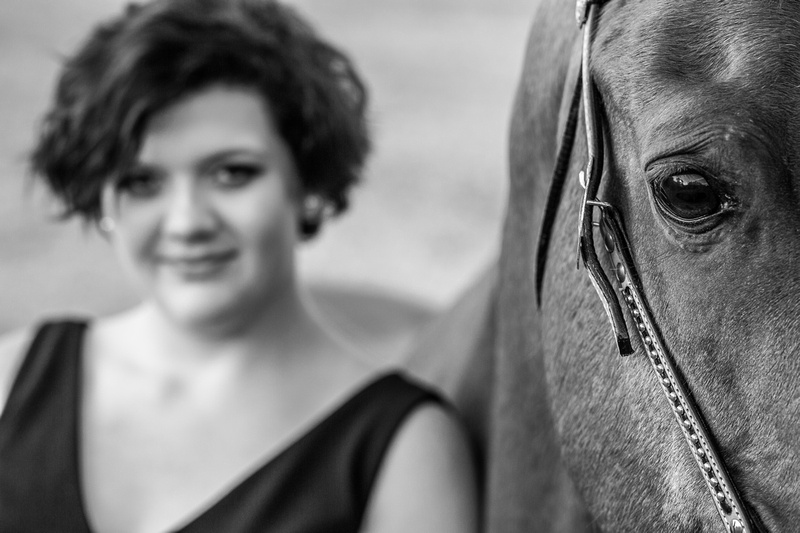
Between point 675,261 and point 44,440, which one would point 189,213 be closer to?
point 44,440

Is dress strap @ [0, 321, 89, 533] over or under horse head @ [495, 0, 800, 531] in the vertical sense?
under

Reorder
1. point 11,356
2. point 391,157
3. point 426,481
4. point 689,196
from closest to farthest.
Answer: point 689,196, point 426,481, point 11,356, point 391,157

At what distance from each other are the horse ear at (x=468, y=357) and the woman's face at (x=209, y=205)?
14.8 inches

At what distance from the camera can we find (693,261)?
826 mm

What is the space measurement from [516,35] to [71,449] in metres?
5.86

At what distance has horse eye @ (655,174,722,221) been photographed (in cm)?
81

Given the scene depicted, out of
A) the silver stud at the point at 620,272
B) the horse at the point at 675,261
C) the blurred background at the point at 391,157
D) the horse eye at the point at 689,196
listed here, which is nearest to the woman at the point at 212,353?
the horse at the point at 675,261

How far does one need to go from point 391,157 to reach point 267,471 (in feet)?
14.6

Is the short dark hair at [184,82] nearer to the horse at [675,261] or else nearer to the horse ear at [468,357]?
the horse ear at [468,357]

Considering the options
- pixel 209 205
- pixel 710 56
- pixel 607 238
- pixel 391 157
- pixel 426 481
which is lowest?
pixel 391 157

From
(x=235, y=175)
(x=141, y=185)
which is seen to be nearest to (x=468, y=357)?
(x=235, y=175)

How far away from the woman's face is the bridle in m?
0.64

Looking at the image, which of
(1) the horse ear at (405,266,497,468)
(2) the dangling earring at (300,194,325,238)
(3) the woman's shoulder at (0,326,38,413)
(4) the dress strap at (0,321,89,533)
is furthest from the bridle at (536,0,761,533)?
(3) the woman's shoulder at (0,326,38,413)

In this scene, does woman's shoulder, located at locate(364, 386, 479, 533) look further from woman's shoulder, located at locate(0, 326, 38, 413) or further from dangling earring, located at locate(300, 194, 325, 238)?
woman's shoulder, located at locate(0, 326, 38, 413)
